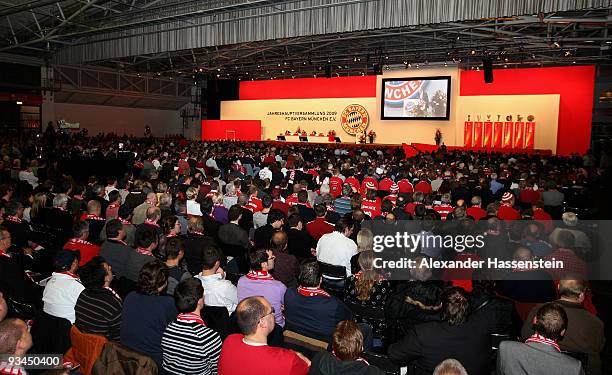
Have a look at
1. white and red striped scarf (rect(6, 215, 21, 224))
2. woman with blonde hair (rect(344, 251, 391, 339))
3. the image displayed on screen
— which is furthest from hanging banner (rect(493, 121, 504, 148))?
white and red striped scarf (rect(6, 215, 21, 224))

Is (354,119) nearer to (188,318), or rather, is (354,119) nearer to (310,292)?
(310,292)

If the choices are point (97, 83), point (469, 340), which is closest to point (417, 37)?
point (469, 340)

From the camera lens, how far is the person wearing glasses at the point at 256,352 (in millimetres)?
2359

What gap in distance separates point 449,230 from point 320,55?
1745 centimetres

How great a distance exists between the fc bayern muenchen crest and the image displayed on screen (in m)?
1.32

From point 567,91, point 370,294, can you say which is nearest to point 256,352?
point 370,294

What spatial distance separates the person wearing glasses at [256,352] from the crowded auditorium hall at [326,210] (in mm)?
10

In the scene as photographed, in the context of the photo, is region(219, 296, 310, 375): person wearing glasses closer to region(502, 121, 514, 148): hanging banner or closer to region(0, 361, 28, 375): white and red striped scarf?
region(0, 361, 28, 375): white and red striped scarf

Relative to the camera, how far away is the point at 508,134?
21.6 m

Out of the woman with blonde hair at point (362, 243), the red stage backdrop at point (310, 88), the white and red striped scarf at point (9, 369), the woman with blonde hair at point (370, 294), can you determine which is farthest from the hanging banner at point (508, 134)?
the white and red striped scarf at point (9, 369)

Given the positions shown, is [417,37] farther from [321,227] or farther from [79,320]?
[79,320]

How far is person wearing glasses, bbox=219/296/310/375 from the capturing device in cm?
236

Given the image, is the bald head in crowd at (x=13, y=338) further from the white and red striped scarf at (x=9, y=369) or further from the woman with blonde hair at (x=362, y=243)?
the woman with blonde hair at (x=362, y=243)

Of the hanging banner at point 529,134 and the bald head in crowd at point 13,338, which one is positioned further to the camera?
the hanging banner at point 529,134
